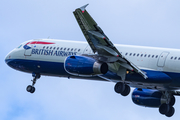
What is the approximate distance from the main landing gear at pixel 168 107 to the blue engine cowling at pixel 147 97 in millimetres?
408

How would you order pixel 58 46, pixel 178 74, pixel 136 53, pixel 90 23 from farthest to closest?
pixel 58 46, pixel 136 53, pixel 178 74, pixel 90 23

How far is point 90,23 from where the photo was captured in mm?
27703

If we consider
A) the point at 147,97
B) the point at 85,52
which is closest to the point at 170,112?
the point at 147,97

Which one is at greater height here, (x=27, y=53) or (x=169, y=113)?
(x=27, y=53)

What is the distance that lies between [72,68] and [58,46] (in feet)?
14.7

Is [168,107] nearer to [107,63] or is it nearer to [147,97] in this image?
[147,97]

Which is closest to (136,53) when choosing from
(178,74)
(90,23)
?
(178,74)

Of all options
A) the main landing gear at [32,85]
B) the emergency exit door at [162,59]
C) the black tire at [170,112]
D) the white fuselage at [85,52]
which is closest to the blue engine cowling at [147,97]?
the black tire at [170,112]

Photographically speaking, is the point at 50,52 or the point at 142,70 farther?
the point at 50,52

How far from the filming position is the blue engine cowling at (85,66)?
30203mm

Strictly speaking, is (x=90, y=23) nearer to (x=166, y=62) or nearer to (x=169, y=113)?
(x=166, y=62)

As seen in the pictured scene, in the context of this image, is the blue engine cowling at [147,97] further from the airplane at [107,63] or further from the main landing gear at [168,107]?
the main landing gear at [168,107]

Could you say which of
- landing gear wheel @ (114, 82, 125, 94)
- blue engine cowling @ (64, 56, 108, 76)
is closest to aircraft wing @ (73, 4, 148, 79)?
blue engine cowling @ (64, 56, 108, 76)

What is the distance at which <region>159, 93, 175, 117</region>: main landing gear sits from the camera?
35.3 m
